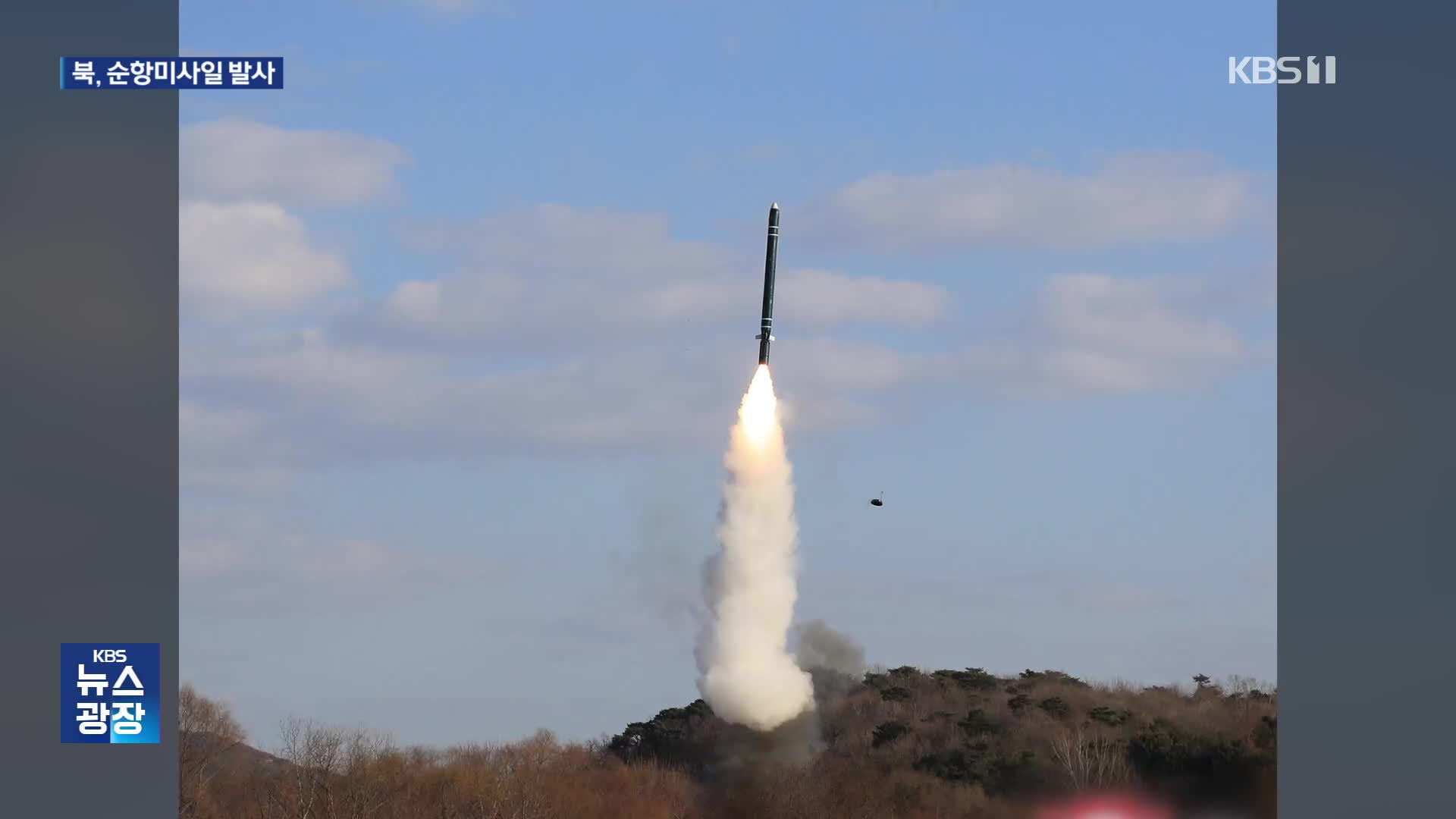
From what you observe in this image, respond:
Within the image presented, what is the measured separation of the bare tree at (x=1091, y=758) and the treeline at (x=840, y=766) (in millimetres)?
107

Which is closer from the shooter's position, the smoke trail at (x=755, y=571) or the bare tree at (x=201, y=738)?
the smoke trail at (x=755, y=571)

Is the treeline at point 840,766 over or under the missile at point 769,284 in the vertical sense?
under

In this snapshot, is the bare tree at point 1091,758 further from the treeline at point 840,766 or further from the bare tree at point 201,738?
the bare tree at point 201,738


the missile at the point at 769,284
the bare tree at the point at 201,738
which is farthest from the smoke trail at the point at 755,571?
the bare tree at the point at 201,738

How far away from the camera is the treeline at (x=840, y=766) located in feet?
283

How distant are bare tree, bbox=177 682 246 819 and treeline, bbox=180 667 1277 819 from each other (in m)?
0.29

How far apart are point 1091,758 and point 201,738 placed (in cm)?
4958

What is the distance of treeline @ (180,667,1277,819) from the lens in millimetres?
86375

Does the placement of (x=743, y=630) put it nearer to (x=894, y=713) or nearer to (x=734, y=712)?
(x=734, y=712)

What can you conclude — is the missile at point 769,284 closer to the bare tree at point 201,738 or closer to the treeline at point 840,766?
the treeline at point 840,766

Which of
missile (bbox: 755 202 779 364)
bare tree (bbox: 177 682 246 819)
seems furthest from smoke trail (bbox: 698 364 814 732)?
bare tree (bbox: 177 682 246 819)

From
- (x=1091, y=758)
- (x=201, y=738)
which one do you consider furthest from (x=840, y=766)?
(x=201, y=738)

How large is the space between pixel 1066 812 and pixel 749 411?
2818cm

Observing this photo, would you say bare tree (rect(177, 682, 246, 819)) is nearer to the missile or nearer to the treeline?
the treeline
